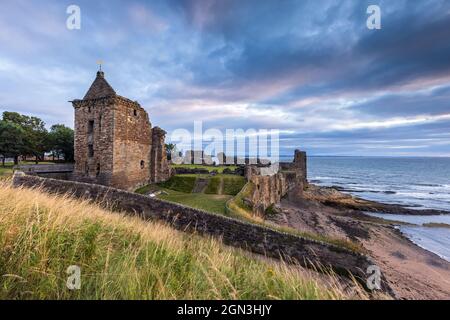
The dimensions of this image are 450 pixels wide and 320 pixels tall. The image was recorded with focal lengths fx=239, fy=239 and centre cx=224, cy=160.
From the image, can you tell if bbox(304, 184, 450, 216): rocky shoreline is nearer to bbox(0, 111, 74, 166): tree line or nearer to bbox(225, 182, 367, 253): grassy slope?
bbox(225, 182, 367, 253): grassy slope

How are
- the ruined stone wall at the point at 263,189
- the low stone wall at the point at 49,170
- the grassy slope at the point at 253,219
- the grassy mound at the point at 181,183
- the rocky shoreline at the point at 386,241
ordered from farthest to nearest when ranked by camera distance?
the grassy mound at the point at 181,183 < the ruined stone wall at the point at 263,189 < the low stone wall at the point at 49,170 < the rocky shoreline at the point at 386,241 < the grassy slope at the point at 253,219

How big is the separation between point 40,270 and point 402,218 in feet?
132

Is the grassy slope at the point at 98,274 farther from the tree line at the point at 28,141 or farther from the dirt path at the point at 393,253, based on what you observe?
the tree line at the point at 28,141

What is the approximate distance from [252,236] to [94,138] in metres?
17.4

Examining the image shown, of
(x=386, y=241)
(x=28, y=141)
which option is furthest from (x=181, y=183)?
(x=28, y=141)

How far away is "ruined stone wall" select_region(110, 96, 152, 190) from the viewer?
68.5 feet

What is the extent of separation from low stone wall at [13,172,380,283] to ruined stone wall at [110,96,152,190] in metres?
9.23

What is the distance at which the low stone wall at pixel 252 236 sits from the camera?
33.0 feet

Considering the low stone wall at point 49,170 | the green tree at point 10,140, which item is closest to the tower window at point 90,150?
the low stone wall at point 49,170

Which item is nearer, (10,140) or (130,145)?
(130,145)

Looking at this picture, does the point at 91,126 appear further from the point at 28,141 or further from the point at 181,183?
the point at 28,141

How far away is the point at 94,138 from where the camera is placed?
2112cm
